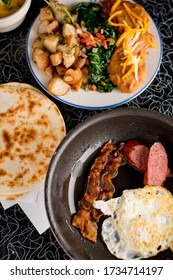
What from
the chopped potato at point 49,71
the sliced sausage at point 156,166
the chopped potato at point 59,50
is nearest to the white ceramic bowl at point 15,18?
the chopped potato at point 59,50

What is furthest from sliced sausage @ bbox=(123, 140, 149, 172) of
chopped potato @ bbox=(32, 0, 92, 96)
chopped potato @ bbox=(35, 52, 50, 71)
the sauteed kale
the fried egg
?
chopped potato @ bbox=(35, 52, 50, 71)

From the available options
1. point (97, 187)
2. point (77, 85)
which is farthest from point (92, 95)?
point (97, 187)

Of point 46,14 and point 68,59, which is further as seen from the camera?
point 46,14

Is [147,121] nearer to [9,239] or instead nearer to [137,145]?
[137,145]

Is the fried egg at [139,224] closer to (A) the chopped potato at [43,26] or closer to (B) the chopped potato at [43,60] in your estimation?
(B) the chopped potato at [43,60]

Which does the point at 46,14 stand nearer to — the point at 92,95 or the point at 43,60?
the point at 43,60

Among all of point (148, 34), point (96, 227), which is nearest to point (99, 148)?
point (96, 227)

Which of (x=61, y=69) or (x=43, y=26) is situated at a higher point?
(x=43, y=26)
